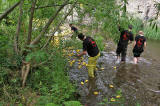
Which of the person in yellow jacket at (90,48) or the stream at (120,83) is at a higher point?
the person in yellow jacket at (90,48)

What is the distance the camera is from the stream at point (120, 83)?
3.86m

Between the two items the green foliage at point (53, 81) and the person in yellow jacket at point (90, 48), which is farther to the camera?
the person in yellow jacket at point (90, 48)

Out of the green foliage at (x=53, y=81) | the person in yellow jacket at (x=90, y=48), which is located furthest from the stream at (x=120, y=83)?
the green foliage at (x=53, y=81)

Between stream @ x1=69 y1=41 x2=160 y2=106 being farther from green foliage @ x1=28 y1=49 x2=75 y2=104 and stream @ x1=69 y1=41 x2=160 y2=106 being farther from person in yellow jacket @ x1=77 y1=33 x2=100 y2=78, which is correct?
green foliage @ x1=28 y1=49 x2=75 y2=104

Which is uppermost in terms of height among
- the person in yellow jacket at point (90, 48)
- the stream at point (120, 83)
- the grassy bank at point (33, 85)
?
the person in yellow jacket at point (90, 48)

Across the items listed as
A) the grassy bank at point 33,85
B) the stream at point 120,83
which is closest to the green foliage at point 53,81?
the grassy bank at point 33,85

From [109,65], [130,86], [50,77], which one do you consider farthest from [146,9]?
[50,77]

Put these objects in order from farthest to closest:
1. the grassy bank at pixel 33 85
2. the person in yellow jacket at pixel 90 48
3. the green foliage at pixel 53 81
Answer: the person in yellow jacket at pixel 90 48 < the green foliage at pixel 53 81 < the grassy bank at pixel 33 85

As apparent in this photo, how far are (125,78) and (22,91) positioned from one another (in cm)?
352

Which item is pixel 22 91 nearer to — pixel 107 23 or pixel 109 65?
pixel 107 23

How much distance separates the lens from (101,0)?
326cm

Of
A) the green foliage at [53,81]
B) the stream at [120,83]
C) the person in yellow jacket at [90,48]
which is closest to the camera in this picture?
the green foliage at [53,81]

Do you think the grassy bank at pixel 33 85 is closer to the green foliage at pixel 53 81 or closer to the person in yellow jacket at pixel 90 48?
the green foliage at pixel 53 81

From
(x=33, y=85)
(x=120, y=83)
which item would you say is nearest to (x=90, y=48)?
(x=120, y=83)
